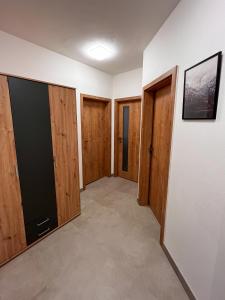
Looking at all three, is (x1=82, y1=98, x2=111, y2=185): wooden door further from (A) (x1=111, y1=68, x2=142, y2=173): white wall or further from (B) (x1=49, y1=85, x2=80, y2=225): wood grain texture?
(B) (x1=49, y1=85, x2=80, y2=225): wood grain texture

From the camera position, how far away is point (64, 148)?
2016 mm

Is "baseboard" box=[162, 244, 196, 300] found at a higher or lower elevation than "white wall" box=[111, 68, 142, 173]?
lower

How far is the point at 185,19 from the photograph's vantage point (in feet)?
4.12

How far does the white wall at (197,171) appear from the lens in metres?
0.94

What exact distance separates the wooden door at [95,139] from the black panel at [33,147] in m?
1.38

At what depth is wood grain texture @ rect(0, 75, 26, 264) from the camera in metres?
1.44

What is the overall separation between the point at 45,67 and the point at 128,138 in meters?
2.16

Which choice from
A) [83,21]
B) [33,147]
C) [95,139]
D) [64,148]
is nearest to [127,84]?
[95,139]

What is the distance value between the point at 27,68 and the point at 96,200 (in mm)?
2342

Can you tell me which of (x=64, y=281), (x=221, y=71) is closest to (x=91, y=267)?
(x=64, y=281)

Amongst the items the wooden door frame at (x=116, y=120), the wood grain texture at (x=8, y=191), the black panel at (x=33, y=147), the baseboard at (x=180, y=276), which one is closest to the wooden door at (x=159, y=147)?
the baseboard at (x=180, y=276)

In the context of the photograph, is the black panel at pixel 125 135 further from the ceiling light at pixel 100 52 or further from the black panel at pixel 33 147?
the black panel at pixel 33 147

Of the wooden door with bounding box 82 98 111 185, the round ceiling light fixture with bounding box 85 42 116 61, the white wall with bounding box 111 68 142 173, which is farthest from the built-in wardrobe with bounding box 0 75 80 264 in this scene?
the white wall with bounding box 111 68 142 173

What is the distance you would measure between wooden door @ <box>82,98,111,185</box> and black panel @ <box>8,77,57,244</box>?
4.54 ft
